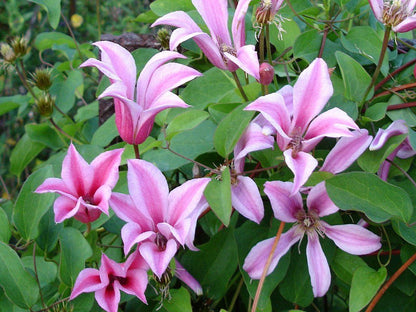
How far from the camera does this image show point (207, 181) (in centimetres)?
40

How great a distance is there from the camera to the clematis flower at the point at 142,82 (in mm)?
412

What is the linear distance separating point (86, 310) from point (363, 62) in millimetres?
376

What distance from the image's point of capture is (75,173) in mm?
421

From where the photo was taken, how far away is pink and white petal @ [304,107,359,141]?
385 millimetres

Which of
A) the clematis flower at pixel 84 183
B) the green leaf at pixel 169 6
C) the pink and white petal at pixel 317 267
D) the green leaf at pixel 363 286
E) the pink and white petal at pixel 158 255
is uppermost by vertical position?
the green leaf at pixel 169 6

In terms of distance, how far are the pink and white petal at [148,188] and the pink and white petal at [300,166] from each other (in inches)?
3.9

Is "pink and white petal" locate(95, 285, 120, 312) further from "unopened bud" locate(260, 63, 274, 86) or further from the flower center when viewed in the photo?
the flower center

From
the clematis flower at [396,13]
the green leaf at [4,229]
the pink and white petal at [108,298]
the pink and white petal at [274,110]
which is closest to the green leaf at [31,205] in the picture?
the green leaf at [4,229]

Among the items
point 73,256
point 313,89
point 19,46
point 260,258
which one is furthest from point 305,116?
point 19,46

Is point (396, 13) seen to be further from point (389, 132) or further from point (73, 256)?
point (73, 256)

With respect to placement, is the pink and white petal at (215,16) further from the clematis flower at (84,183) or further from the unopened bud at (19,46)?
the unopened bud at (19,46)

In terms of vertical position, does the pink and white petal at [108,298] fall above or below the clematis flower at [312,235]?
above

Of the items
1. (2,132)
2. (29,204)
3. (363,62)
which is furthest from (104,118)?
(2,132)

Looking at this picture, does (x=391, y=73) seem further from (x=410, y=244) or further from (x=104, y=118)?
(x=104, y=118)
